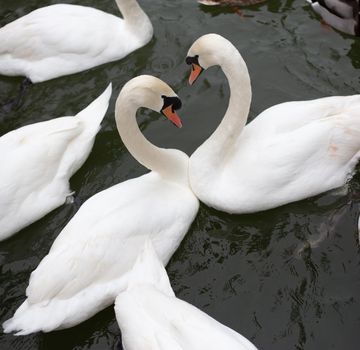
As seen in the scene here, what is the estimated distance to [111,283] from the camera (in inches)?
174

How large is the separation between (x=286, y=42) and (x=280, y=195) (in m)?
2.71

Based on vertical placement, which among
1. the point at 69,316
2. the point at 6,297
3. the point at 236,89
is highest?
the point at 236,89

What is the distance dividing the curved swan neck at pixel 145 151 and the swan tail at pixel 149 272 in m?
0.85

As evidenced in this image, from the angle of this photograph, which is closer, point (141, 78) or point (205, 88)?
point (141, 78)

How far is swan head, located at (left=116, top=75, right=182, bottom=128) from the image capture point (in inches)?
182

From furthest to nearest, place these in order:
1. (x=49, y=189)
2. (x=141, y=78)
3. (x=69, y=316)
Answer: (x=49, y=189)
(x=141, y=78)
(x=69, y=316)

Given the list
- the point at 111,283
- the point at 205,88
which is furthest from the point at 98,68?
the point at 111,283

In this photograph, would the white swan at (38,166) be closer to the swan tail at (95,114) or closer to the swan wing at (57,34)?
the swan tail at (95,114)

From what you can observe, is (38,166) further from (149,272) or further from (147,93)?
(149,272)

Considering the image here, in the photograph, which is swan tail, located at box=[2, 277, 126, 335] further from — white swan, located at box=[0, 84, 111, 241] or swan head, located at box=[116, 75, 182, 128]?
swan head, located at box=[116, 75, 182, 128]

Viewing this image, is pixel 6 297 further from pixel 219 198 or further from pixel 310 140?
pixel 310 140

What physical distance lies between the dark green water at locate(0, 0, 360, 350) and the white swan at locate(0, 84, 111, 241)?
236 millimetres

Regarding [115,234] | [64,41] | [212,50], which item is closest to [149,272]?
[115,234]

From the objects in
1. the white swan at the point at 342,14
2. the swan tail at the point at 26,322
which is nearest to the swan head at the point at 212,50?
→ the swan tail at the point at 26,322
